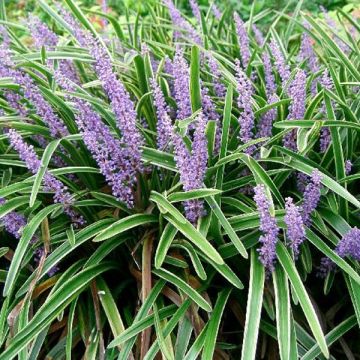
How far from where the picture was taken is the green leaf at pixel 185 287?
258 cm

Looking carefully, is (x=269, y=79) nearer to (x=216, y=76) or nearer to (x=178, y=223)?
(x=216, y=76)

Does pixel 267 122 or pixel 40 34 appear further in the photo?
pixel 40 34

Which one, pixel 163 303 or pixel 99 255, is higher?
pixel 99 255

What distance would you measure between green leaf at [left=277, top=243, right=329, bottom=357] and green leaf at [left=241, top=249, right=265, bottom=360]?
11 cm

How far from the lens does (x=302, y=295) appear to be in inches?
99.1

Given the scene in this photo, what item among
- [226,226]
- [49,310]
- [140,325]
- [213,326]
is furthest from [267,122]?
[49,310]

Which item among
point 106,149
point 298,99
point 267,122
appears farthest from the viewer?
point 267,122

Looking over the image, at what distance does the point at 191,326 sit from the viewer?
9.06ft

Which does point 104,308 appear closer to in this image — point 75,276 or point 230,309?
point 75,276

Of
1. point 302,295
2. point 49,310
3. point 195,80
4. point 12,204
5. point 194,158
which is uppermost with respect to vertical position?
point 195,80

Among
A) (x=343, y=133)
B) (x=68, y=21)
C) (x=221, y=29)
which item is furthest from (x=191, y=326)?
(x=221, y=29)

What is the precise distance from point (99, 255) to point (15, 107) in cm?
100

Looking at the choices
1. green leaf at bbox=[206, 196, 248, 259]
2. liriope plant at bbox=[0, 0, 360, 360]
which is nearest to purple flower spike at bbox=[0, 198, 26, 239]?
liriope plant at bbox=[0, 0, 360, 360]

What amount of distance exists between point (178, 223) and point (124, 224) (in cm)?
27
